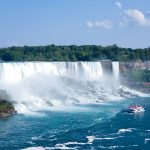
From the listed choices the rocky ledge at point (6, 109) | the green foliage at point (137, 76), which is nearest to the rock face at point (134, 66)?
the green foliage at point (137, 76)

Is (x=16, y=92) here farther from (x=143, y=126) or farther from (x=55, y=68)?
(x=143, y=126)

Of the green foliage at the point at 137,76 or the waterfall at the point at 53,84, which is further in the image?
the green foliage at the point at 137,76

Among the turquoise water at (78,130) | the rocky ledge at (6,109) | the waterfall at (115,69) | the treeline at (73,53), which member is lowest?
the turquoise water at (78,130)

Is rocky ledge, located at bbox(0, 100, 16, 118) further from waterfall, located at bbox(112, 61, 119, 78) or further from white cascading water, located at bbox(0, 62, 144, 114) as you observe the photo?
waterfall, located at bbox(112, 61, 119, 78)

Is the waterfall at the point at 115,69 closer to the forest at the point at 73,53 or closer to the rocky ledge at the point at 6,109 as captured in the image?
the forest at the point at 73,53

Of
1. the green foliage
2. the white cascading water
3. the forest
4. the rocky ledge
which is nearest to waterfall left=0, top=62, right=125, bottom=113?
the white cascading water
